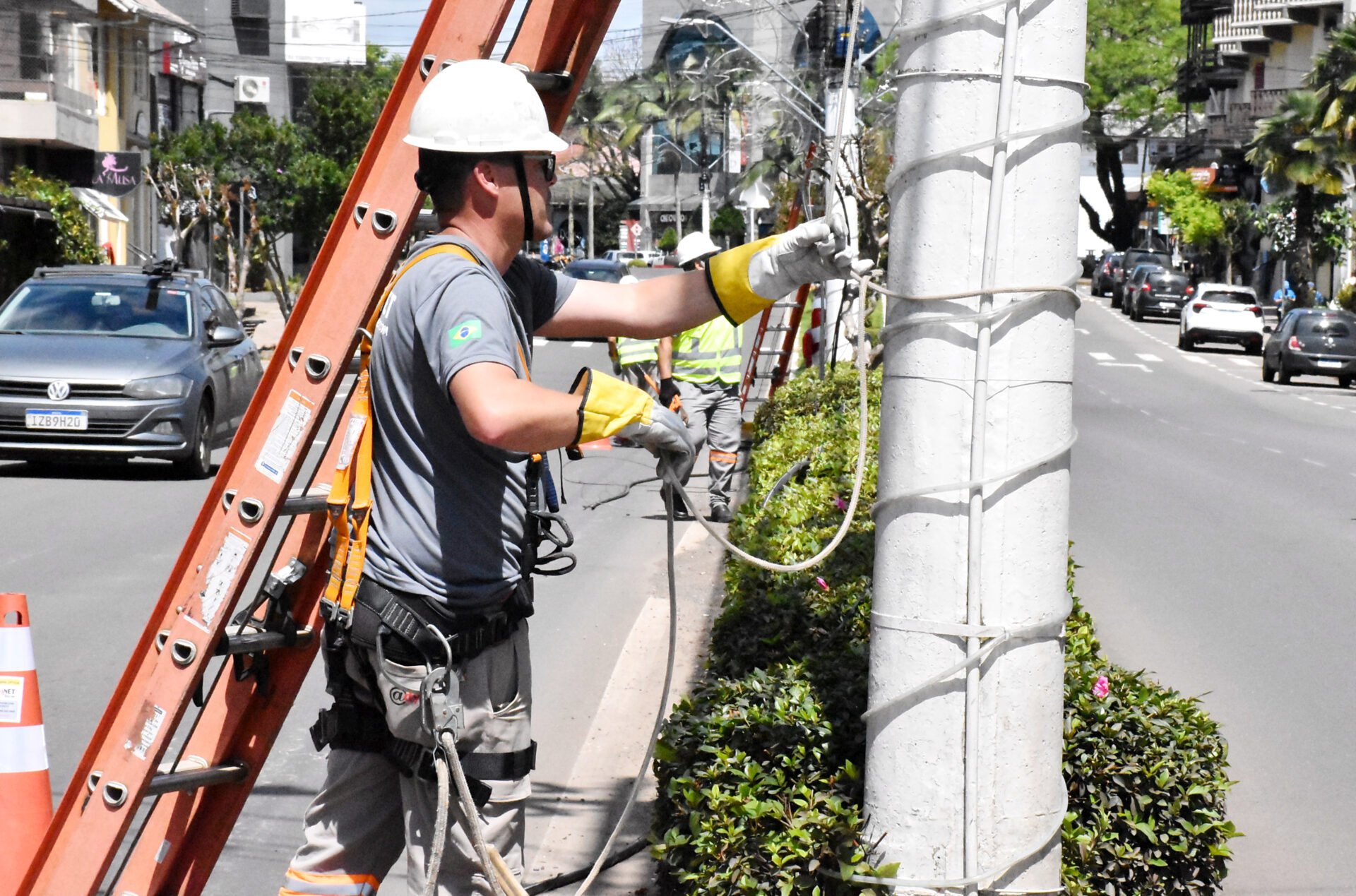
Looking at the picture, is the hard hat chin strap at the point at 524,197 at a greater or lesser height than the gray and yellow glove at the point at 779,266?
greater

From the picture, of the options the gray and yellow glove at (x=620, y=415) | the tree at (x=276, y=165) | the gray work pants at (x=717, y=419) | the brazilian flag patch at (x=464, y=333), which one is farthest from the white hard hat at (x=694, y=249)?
the tree at (x=276, y=165)

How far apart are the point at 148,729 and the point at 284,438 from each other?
26.9 inches

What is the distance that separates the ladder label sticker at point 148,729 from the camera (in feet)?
11.2

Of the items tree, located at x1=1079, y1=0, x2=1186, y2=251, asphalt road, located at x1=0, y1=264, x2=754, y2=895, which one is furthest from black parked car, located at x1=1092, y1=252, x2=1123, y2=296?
asphalt road, located at x1=0, y1=264, x2=754, y2=895

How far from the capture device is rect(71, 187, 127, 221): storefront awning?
4209 cm

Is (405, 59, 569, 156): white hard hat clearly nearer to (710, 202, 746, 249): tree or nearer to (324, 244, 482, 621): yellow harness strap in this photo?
(324, 244, 482, 621): yellow harness strap

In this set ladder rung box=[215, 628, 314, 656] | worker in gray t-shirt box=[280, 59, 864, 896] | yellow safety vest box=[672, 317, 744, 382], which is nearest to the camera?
worker in gray t-shirt box=[280, 59, 864, 896]

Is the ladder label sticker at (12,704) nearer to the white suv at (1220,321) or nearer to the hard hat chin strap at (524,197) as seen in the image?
the hard hat chin strap at (524,197)

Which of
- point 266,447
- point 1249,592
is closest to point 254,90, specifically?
point 1249,592

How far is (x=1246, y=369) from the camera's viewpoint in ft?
117

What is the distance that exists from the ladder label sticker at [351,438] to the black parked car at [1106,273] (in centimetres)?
6044

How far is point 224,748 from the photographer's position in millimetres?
3668

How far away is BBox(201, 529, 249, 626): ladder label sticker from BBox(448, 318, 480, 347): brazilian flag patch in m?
0.79

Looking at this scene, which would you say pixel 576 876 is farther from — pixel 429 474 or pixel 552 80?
pixel 552 80
